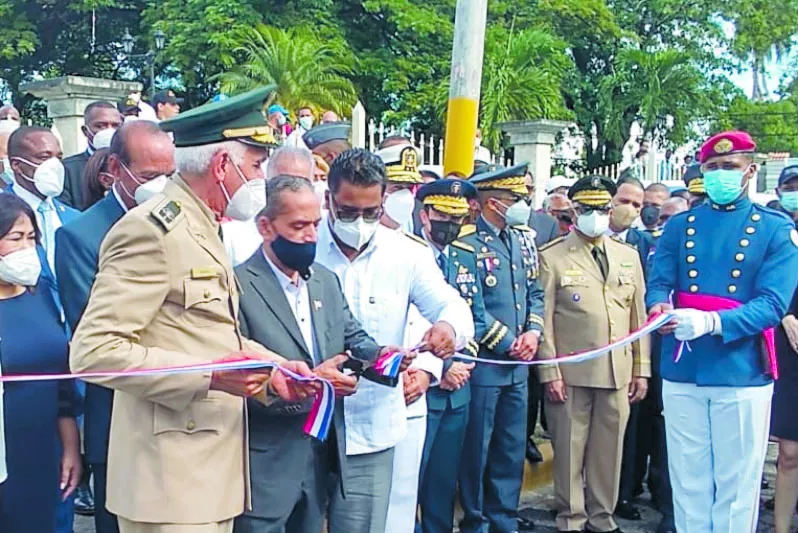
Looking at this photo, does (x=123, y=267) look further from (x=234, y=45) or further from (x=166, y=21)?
(x=166, y=21)

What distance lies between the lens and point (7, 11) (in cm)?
2403

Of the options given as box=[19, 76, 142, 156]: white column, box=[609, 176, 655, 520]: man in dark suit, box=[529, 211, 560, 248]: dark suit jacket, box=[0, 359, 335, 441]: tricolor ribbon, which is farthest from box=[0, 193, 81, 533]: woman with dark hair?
box=[19, 76, 142, 156]: white column

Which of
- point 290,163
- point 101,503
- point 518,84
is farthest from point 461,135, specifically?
point 518,84

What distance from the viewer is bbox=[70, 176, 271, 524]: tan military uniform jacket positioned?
232cm

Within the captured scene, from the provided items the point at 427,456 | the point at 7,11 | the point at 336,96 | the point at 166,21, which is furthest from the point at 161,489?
the point at 7,11

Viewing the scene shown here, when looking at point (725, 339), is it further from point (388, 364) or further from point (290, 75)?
point (290, 75)

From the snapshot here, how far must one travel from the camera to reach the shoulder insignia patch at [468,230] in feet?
16.3

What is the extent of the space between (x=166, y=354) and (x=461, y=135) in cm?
460

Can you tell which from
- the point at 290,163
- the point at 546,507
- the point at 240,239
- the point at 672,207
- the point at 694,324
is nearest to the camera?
the point at 240,239

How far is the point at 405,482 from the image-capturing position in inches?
149

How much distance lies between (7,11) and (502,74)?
14.4 metres

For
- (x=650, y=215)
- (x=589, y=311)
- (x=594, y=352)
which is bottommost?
(x=594, y=352)

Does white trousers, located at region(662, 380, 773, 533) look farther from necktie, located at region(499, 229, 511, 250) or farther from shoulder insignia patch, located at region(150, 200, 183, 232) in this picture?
shoulder insignia patch, located at region(150, 200, 183, 232)

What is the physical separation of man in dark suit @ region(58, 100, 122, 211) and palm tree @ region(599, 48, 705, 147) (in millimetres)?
20207
